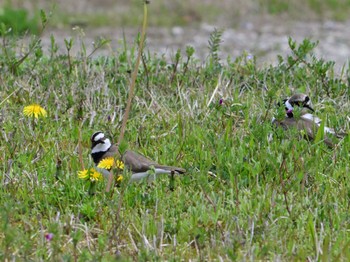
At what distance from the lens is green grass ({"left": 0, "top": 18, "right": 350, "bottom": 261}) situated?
5.37m

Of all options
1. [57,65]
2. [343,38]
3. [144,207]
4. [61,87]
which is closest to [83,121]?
[61,87]

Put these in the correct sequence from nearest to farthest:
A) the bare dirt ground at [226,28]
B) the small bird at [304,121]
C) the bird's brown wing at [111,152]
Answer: the bird's brown wing at [111,152] → the small bird at [304,121] → the bare dirt ground at [226,28]

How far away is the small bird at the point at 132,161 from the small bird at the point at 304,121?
992 mm

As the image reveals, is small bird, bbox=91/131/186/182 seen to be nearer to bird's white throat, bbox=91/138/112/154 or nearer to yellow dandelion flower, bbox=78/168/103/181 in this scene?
bird's white throat, bbox=91/138/112/154

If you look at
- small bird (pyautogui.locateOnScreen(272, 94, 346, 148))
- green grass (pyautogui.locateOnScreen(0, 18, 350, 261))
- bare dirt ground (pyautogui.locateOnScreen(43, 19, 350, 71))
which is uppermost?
small bird (pyautogui.locateOnScreen(272, 94, 346, 148))

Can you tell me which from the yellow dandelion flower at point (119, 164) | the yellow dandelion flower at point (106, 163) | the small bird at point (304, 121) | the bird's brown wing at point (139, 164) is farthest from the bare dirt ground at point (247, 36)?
the yellow dandelion flower at point (119, 164)

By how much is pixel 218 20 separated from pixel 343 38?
220 centimetres

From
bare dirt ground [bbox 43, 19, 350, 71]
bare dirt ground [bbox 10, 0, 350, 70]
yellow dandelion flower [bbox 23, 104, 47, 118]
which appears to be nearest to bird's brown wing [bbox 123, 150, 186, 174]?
yellow dandelion flower [bbox 23, 104, 47, 118]

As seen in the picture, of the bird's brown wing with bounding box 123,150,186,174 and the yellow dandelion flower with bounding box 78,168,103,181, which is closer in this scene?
the yellow dandelion flower with bounding box 78,168,103,181

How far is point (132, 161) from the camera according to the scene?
20.7ft

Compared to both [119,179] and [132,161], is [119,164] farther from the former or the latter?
[132,161]

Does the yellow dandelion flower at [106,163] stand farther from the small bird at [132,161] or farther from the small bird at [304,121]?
the small bird at [304,121]

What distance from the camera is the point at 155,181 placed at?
6.21 meters

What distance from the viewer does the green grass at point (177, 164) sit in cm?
537
